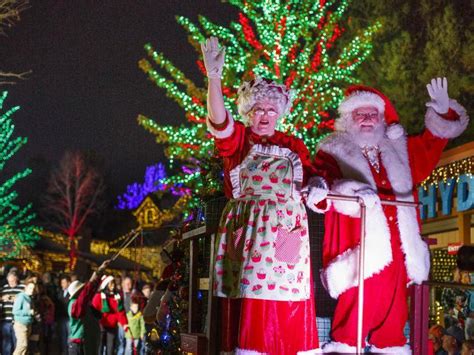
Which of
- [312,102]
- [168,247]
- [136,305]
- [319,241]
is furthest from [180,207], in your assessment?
[319,241]

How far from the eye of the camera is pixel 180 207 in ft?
65.6

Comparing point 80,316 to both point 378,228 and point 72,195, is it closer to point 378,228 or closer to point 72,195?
point 378,228

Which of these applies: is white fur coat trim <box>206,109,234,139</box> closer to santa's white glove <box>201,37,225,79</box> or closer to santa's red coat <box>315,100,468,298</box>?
santa's white glove <box>201,37,225,79</box>

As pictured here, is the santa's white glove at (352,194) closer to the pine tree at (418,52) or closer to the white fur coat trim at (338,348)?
the white fur coat trim at (338,348)

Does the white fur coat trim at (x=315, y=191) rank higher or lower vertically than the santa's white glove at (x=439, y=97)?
lower

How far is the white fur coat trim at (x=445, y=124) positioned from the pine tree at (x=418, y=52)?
39.3 ft

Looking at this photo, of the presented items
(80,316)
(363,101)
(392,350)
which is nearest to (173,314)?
(392,350)

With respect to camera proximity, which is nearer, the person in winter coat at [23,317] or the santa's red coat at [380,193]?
the santa's red coat at [380,193]

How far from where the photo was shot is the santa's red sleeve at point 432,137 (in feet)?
20.6

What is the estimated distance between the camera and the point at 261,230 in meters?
5.47

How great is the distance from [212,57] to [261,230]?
1.25 metres

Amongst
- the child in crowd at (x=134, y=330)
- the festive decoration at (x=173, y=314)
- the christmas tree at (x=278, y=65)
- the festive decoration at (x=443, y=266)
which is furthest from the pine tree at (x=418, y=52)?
the festive decoration at (x=173, y=314)

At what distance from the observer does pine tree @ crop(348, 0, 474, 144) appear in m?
18.3

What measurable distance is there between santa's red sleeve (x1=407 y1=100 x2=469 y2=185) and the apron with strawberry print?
1209 mm
